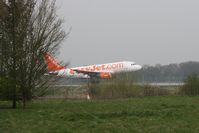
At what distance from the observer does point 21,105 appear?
1930 cm

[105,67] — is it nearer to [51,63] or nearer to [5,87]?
[51,63]

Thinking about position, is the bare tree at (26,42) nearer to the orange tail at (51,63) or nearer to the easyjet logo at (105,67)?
the orange tail at (51,63)

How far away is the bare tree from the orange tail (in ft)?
0.94

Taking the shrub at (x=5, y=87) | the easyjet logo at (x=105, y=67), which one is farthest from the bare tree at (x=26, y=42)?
the easyjet logo at (x=105, y=67)

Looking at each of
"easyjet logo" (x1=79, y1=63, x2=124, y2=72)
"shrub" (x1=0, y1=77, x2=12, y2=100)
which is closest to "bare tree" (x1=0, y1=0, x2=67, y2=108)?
"shrub" (x1=0, y1=77, x2=12, y2=100)

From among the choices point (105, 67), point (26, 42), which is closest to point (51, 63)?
point (26, 42)

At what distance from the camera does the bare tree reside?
17.0 metres

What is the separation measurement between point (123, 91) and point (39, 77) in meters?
11.7

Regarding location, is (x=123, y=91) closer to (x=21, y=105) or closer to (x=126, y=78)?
(x=126, y=78)

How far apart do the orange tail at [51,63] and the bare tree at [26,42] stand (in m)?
0.29

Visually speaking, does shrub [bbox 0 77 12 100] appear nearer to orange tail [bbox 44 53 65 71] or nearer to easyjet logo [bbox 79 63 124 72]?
orange tail [bbox 44 53 65 71]

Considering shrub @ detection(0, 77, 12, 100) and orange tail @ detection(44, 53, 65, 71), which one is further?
orange tail @ detection(44, 53, 65, 71)

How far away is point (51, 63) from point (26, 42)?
2110 millimetres

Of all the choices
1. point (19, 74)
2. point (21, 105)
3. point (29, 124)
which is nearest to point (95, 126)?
point (29, 124)
